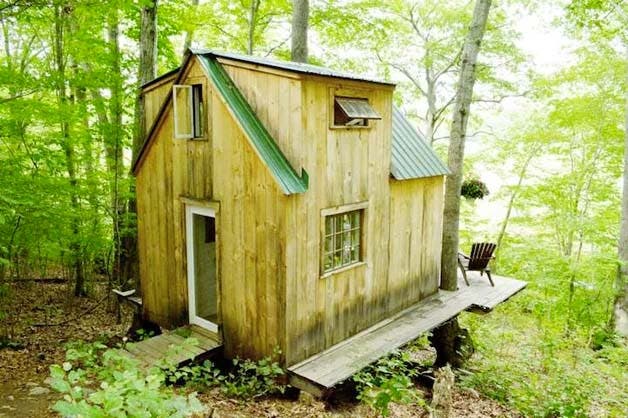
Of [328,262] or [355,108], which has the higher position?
[355,108]

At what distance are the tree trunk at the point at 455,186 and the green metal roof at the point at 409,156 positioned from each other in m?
0.67

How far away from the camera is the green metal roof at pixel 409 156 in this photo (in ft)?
23.5

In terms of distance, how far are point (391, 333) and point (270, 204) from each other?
9.58 feet

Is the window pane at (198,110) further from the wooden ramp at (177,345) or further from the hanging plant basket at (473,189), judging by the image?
the hanging plant basket at (473,189)

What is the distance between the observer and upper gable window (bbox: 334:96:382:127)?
5.71m

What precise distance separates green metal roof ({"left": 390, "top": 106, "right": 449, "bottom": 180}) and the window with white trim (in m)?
1.07

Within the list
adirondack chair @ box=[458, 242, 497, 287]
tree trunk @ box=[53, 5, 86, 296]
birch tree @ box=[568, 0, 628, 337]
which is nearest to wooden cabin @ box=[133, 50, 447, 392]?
tree trunk @ box=[53, 5, 86, 296]

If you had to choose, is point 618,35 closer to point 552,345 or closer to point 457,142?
point 457,142

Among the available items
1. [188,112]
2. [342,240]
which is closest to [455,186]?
[342,240]

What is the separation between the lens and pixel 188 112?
6020 millimetres

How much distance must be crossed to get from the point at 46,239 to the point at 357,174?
5.51 metres

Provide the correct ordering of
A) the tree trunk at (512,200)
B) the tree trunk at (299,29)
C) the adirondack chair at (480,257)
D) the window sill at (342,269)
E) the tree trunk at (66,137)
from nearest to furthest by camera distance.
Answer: the window sill at (342,269) < the tree trunk at (66,137) < the adirondack chair at (480,257) < the tree trunk at (299,29) < the tree trunk at (512,200)

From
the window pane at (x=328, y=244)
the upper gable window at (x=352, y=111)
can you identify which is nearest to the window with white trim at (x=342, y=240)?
the window pane at (x=328, y=244)

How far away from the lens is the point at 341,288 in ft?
20.2
